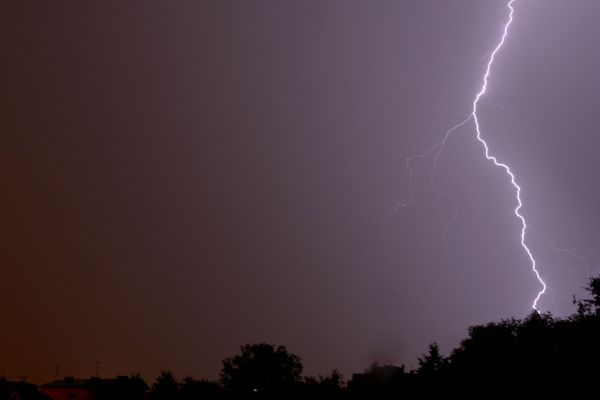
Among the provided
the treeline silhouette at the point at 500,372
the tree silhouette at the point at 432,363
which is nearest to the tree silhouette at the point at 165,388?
the treeline silhouette at the point at 500,372

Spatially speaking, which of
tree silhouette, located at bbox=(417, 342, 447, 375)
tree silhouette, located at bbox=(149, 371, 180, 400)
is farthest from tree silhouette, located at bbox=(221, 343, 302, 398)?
tree silhouette, located at bbox=(417, 342, 447, 375)

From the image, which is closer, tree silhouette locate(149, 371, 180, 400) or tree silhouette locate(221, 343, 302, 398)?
tree silhouette locate(149, 371, 180, 400)

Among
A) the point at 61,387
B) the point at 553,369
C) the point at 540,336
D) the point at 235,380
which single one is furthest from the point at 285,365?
the point at 553,369

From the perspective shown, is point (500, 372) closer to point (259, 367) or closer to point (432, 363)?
point (432, 363)

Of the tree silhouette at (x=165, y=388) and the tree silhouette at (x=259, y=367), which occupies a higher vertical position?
the tree silhouette at (x=259, y=367)

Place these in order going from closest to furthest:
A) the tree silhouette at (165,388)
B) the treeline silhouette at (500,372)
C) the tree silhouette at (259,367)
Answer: the treeline silhouette at (500,372)
the tree silhouette at (165,388)
the tree silhouette at (259,367)

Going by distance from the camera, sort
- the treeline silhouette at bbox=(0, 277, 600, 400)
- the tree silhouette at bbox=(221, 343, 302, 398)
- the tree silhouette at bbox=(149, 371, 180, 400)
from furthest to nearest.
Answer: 1. the tree silhouette at bbox=(221, 343, 302, 398)
2. the tree silhouette at bbox=(149, 371, 180, 400)
3. the treeline silhouette at bbox=(0, 277, 600, 400)

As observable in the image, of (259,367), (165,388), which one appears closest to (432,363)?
(165,388)

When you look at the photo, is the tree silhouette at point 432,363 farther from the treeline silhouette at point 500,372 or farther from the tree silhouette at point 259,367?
the tree silhouette at point 259,367

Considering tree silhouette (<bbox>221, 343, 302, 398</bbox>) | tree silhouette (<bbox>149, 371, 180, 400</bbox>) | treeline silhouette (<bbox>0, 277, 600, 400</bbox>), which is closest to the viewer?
treeline silhouette (<bbox>0, 277, 600, 400</bbox>)

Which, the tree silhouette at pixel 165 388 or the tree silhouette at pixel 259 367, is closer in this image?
the tree silhouette at pixel 165 388

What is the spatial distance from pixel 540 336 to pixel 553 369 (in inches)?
203

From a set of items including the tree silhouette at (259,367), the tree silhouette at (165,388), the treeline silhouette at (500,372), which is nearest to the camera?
the treeline silhouette at (500,372)

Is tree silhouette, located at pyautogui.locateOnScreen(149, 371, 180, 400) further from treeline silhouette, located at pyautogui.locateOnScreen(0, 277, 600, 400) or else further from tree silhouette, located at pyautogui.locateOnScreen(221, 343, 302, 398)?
tree silhouette, located at pyautogui.locateOnScreen(221, 343, 302, 398)
